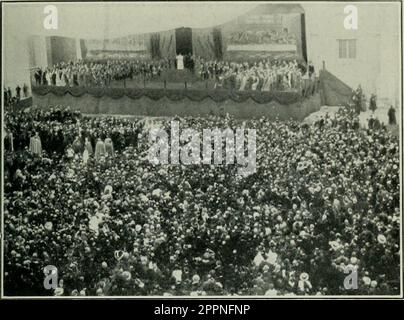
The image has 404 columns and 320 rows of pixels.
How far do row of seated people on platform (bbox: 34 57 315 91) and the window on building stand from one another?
0.83ft

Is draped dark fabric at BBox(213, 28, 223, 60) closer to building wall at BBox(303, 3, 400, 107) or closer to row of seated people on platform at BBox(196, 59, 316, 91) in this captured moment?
row of seated people on platform at BBox(196, 59, 316, 91)

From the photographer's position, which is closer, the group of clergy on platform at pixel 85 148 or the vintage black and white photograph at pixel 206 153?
the vintage black and white photograph at pixel 206 153

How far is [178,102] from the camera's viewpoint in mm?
4949

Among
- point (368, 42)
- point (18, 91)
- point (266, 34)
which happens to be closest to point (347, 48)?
point (368, 42)

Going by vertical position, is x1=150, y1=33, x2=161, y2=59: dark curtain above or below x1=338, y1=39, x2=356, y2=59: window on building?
above

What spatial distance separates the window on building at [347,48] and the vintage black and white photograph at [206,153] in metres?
0.02

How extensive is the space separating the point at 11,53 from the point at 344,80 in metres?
2.62

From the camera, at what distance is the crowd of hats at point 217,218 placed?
15.7ft

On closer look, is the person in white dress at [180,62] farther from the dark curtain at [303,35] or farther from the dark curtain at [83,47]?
the dark curtain at [303,35]

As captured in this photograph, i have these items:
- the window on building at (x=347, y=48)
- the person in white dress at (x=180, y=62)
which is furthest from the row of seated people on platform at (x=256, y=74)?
the window on building at (x=347, y=48)

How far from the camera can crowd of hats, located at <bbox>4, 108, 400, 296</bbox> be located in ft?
15.7

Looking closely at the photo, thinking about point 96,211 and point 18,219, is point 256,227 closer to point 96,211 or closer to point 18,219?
point 96,211

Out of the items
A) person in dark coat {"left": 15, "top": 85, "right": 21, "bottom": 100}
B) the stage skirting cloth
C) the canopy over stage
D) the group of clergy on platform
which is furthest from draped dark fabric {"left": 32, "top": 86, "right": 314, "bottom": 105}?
the group of clergy on platform

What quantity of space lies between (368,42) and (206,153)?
152 cm
